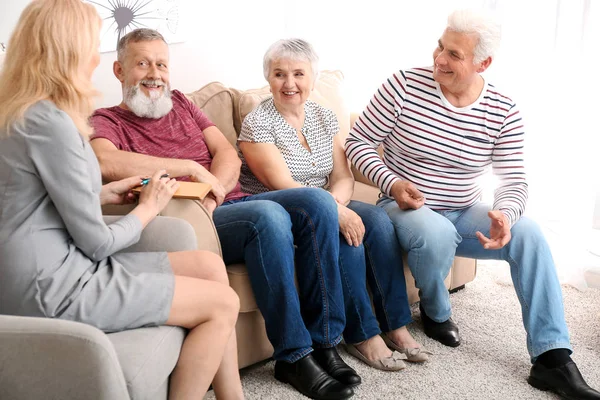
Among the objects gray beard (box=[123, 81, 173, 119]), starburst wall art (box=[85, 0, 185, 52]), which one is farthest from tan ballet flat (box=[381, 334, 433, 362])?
starburst wall art (box=[85, 0, 185, 52])

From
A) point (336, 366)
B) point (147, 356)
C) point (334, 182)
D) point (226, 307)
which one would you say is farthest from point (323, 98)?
point (147, 356)

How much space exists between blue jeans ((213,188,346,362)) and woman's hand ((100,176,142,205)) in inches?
10.4

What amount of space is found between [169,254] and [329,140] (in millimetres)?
901

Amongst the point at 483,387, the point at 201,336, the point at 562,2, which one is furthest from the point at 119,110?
the point at 562,2

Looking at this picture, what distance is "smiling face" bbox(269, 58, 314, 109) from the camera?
7.53ft

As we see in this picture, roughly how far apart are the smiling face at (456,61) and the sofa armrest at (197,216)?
2.96ft

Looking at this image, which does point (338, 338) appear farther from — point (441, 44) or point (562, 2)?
point (562, 2)

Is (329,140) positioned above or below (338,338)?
above

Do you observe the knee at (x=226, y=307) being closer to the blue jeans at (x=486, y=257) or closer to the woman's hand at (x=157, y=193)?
the woman's hand at (x=157, y=193)

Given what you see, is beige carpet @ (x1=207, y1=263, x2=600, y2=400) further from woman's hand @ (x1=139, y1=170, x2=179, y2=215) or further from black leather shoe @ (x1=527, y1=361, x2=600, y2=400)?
woman's hand @ (x1=139, y1=170, x2=179, y2=215)

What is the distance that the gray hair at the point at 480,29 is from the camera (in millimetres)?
2146

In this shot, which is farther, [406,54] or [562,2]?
[406,54]

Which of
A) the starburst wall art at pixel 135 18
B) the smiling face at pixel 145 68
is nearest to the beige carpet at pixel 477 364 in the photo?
the smiling face at pixel 145 68

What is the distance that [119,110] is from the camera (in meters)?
2.29
